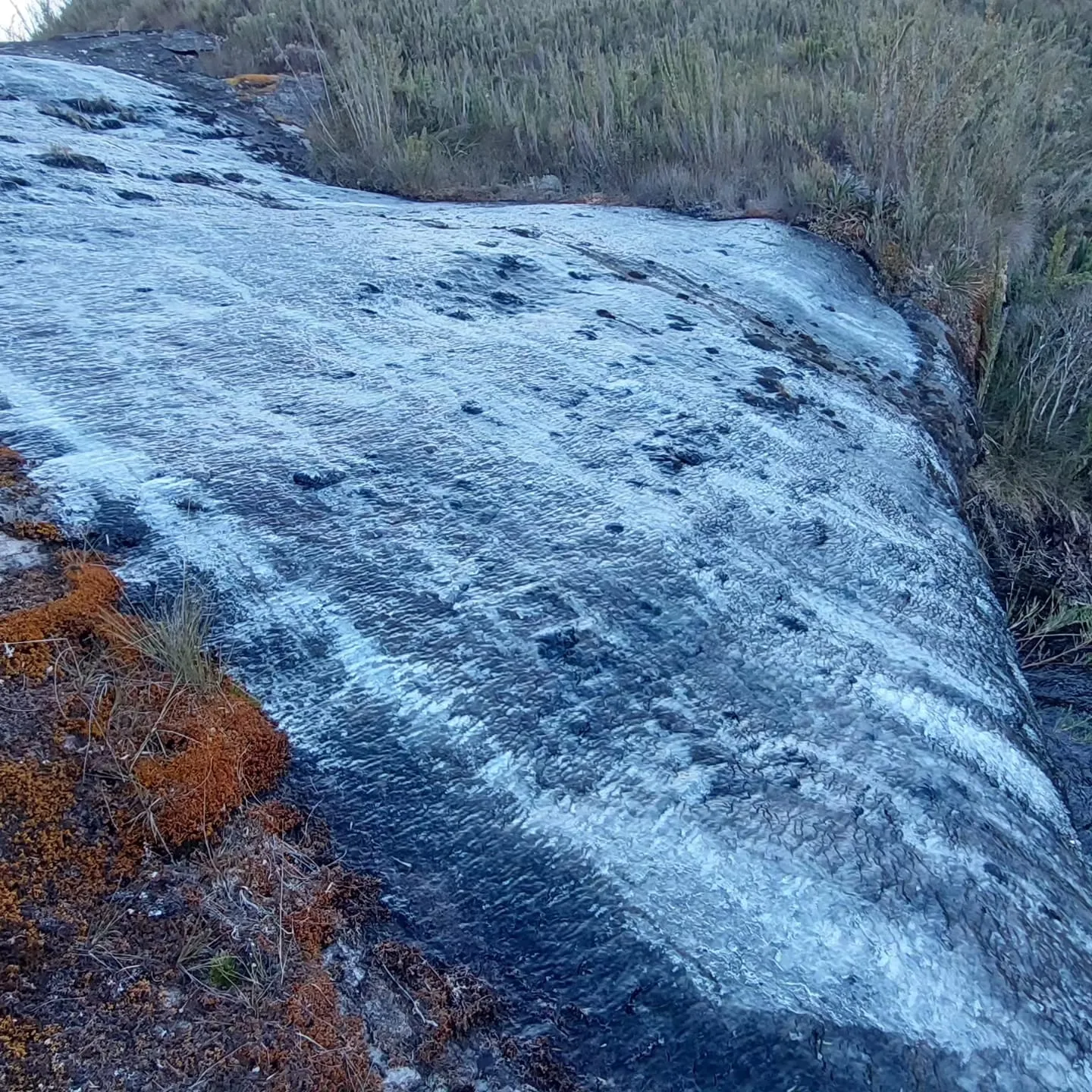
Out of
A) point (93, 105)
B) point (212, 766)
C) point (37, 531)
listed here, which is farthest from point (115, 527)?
point (93, 105)

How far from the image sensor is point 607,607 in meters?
2.25

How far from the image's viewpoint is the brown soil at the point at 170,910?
135 centimetres

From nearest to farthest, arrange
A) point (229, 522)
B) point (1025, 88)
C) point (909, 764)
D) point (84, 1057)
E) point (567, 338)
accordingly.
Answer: point (84, 1057) < point (909, 764) < point (229, 522) < point (567, 338) < point (1025, 88)

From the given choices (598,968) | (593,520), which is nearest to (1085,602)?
(593,520)

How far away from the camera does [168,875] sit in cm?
159

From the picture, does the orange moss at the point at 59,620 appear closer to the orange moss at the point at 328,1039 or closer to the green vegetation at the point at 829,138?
the orange moss at the point at 328,1039

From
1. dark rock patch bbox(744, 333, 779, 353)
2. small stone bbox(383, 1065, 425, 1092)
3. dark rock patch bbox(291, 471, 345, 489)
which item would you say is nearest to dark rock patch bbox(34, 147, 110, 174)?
dark rock patch bbox(291, 471, 345, 489)

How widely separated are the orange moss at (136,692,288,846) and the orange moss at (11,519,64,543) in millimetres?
628

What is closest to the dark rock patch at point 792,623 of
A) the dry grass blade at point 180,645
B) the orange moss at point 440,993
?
the orange moss at point 440,993

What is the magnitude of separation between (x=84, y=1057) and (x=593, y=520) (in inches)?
64.2

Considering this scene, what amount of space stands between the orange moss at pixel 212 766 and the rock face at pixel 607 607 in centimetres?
8

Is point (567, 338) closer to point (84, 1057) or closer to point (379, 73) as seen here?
point (84, 1057)

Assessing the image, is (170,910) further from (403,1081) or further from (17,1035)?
(403,1081)

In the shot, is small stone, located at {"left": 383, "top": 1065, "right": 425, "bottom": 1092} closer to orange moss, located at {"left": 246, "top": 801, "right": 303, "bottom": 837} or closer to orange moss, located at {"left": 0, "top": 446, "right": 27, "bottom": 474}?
orange moss, located at {"left": 246, "top": 801, "right": 303, "bottom": 837}
